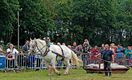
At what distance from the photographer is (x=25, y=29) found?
201ft

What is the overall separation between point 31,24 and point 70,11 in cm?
841

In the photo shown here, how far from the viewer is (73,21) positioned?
216 feet

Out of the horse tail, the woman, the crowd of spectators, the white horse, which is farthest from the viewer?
the crowd of spectators

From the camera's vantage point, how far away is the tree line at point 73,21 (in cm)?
6059

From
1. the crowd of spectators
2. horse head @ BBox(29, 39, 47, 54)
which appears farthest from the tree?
horse head @ BBox(29, 39, 47, 54)

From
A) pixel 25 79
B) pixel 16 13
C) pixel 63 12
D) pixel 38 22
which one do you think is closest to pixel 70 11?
pixel 63 12

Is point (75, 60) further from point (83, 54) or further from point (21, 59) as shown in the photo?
point (83, 54)

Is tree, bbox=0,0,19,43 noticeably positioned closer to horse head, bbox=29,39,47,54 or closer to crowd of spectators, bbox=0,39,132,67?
crowd of spectators, bbox=0,39,132,67

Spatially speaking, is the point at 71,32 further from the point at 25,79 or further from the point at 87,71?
the point at 25,79

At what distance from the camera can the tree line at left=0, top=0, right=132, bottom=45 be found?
6059cm

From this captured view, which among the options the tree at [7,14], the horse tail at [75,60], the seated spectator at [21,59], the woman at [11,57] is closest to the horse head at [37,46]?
the horse tail at [75,60]

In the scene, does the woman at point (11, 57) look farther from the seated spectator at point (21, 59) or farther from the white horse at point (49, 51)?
the white horse at point (49, 51)

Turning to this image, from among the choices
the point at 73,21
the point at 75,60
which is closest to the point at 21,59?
the point at 75,60

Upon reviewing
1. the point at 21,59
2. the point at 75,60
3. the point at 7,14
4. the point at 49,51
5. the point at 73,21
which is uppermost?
the point at 73,21
